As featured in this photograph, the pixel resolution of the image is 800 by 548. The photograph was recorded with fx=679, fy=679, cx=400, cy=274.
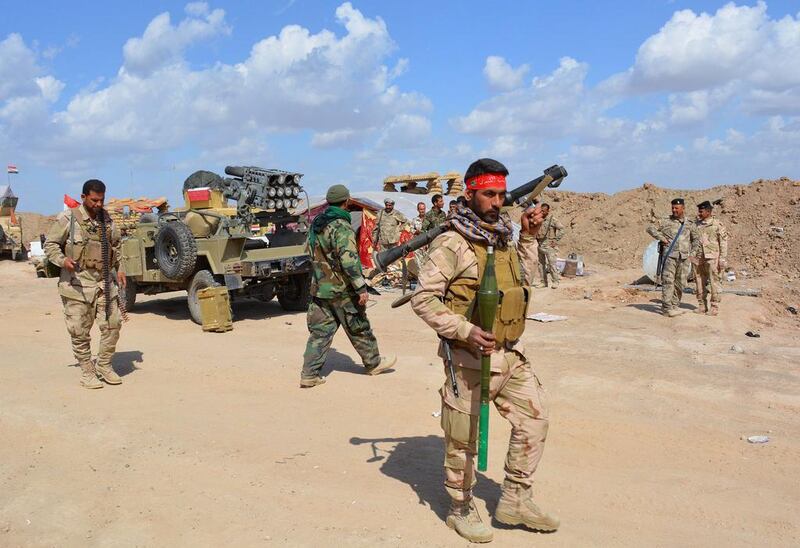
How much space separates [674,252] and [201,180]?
26.8 ft

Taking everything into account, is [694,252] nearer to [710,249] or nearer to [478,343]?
[710,249]

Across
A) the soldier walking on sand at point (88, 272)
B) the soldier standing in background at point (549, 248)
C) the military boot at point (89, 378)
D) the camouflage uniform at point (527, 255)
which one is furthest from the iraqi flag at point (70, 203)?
the soldier standing in background at point (549, 248)

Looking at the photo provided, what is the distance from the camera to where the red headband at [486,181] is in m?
3.38

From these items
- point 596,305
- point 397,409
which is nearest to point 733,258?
point 596,305

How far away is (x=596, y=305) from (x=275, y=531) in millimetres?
9864

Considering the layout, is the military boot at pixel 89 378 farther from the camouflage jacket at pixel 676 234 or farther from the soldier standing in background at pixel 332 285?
the camouflage jacket at pixel 676 234

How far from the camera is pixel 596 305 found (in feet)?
41.1

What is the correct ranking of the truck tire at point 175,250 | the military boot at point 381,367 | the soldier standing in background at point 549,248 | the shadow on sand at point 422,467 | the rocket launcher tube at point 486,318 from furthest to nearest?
the soldier standing in background at point 549,248 → the truck tire at point 175,250 → the military boot at point 381,367 → the shadow on sand at point 422,467 → the rocket launcher tube at point 486,318

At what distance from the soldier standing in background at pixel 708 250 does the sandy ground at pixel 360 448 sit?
1941 mm

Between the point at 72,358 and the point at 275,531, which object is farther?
the point at 72,358

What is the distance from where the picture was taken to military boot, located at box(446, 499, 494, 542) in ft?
11.4

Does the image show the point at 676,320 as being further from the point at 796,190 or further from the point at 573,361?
the point at 796,190

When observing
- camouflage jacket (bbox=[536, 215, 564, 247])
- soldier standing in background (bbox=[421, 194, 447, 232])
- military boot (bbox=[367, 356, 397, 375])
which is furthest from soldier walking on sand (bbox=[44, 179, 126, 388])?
camouflage jacket (bbox=[536, 215, 564, 247])

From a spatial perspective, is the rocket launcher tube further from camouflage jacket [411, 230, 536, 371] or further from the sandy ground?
the sandy ground
